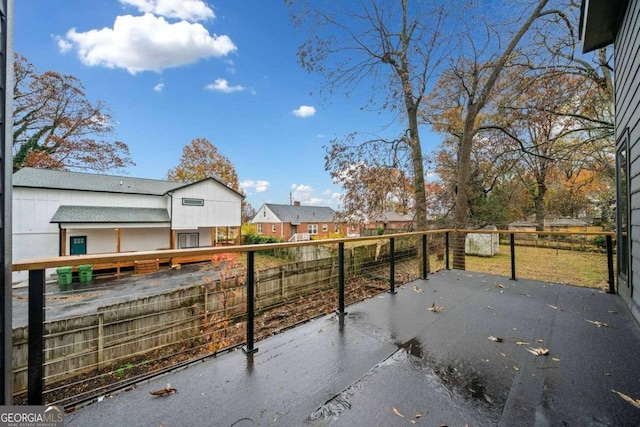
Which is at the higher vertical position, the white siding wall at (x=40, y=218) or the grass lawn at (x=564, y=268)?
the white siding wall at (x=40, y=218)

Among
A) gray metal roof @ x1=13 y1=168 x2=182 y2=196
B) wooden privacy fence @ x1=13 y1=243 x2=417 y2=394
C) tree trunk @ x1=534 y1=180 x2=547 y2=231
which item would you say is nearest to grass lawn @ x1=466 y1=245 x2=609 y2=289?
wooden privacy fence @ x1=13 y1=243 x2=417 y2=394

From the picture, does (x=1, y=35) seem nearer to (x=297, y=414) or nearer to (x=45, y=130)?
(x=297, y=414)

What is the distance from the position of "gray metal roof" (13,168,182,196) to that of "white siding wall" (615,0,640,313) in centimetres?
1650

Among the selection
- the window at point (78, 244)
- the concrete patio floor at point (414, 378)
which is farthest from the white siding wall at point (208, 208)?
the concrete patio floor at point (414, 378)

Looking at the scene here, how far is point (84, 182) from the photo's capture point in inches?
492

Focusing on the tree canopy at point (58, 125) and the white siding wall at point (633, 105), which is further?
the tree canopy at point (58, 125)

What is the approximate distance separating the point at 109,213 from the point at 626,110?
54.3ft

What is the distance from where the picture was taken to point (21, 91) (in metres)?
13.0

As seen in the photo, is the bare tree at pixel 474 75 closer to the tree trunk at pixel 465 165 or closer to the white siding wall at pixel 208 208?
the tree trunk at pixel 465 165

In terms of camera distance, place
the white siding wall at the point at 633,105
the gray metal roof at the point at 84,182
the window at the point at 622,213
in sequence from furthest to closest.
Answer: the gray metal roof at the point at 84,182 → the window at the point at 622,213 → the white siding wall at the point at 633,105

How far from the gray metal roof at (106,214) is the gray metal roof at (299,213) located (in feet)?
44.9

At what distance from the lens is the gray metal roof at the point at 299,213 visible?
88.6ft

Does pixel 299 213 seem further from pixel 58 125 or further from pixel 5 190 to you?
pixel 5 190

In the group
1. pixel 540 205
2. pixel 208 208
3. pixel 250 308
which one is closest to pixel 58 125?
pixel 208 208
